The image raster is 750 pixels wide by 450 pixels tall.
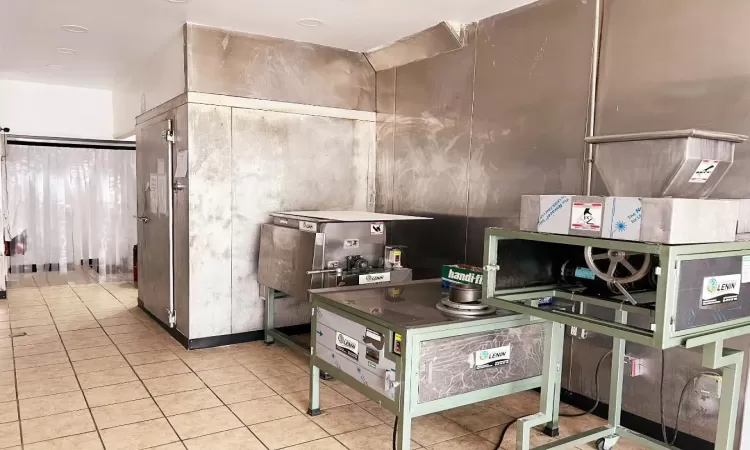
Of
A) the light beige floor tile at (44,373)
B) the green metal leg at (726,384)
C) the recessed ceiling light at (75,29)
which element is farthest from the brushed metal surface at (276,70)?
the green metal leg at (726,384)

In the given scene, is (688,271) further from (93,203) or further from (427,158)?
(93,203)

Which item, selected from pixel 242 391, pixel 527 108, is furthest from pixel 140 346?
pixel 527 108

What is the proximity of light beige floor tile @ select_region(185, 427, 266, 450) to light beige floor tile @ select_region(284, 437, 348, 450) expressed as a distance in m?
0.18

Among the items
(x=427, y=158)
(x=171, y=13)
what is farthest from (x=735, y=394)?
(x=171, y=13)

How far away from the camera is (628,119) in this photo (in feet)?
9.59

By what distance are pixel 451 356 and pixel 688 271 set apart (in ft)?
3.41

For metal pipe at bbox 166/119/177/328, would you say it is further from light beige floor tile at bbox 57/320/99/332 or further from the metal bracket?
light beige floor tile at bbox 57/320/99/332

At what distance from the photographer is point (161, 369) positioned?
3811 millimetres

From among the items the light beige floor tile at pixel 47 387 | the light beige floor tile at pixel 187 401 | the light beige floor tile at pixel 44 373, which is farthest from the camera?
the light beige floor tile at pixel 44 373

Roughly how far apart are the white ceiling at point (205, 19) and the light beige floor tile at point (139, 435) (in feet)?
8.93

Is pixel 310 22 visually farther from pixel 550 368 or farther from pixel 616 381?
pixel 616 381

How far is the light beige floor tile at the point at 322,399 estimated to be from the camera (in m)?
3.23

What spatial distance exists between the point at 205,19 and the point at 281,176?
1353 mm

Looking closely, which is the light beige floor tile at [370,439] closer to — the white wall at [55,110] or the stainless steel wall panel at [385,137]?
the stainless steel wall panel at [385,137]
